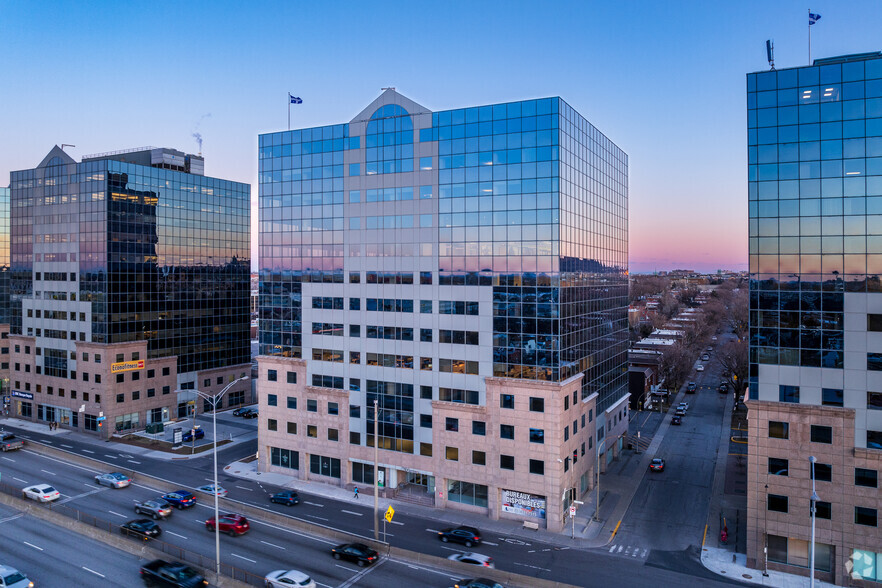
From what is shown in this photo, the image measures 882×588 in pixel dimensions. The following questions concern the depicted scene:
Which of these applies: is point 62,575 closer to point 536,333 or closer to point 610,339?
point 536,333

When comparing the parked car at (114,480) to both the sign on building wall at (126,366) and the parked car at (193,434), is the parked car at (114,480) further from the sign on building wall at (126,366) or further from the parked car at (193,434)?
the sign on building wall at (126,366)

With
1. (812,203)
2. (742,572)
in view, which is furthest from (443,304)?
(742,572)

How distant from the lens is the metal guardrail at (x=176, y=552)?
38.1 m

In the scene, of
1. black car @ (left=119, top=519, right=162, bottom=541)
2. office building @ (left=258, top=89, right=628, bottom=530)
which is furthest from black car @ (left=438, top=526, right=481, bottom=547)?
black car @ (left=119, top=519, right=162, bottom=541)

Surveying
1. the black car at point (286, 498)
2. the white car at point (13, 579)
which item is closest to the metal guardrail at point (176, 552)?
the white car at point (13, 579)

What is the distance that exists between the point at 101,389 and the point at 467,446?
57.2m

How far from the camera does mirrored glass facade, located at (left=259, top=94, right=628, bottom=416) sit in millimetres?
51000

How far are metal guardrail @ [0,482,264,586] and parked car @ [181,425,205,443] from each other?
23.1 m

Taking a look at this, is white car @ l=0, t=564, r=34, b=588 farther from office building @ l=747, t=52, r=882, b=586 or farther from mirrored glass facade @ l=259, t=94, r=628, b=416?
office building @ l=747, t=52, r=882, b=586

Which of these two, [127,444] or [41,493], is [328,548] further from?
[127,444]

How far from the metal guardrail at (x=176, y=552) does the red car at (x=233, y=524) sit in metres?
3.72

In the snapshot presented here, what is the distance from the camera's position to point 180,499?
52.2 metres

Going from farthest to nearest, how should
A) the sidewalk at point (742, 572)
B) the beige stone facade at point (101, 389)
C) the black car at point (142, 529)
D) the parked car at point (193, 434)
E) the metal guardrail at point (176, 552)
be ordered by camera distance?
1. the beige stone facade at point (101, 389)
2. the parked car at point (193, 434)
3. the black car at point (142, 529)
4. the sidewalk at point (742, 572)
5. the metal guardrail at point (176, 552)

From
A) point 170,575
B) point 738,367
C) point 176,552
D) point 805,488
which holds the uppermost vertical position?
point 738,367
